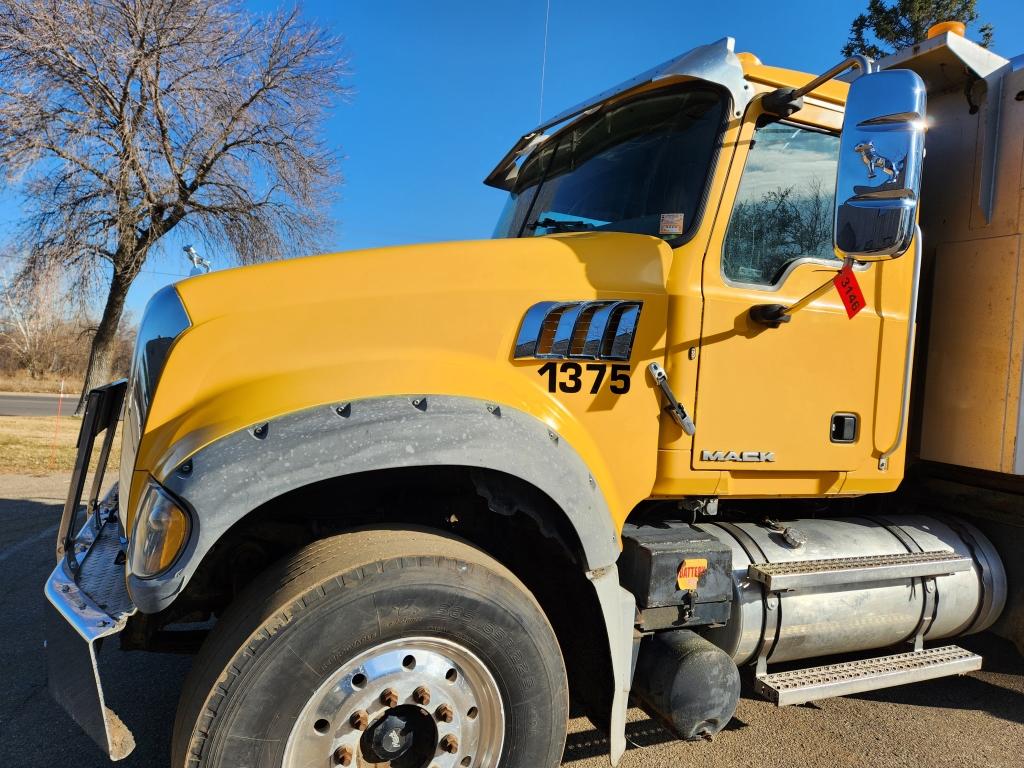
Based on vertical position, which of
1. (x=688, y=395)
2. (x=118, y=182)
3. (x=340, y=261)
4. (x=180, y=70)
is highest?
(x=180, y=70)

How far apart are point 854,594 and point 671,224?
1854 millimetres

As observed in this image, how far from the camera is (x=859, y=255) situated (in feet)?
7.43

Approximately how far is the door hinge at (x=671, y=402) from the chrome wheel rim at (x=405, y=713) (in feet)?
3.67

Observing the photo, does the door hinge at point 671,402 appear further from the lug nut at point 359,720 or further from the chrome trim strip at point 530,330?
the lug nut at point 359,720

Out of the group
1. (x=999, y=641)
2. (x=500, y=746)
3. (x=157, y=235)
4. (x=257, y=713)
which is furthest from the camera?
(x=157, y=235)

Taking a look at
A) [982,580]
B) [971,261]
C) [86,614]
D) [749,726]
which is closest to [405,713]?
[86,614]

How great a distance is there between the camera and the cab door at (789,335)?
2619mm

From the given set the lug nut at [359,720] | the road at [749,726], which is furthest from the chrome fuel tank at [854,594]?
the lug nut at [359,720]

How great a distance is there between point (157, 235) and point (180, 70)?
296 centimetres

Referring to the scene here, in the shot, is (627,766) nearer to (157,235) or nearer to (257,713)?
(257,713)

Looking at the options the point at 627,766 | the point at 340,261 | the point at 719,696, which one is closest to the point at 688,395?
the point at 719,696

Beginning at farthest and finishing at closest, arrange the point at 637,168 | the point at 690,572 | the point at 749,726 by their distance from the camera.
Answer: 1. the point at 749,726
2. the point at 637,168
3. the point at 690,572

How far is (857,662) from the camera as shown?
9.97 ft

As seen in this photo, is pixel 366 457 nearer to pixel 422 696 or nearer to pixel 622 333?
pixel 422 696
